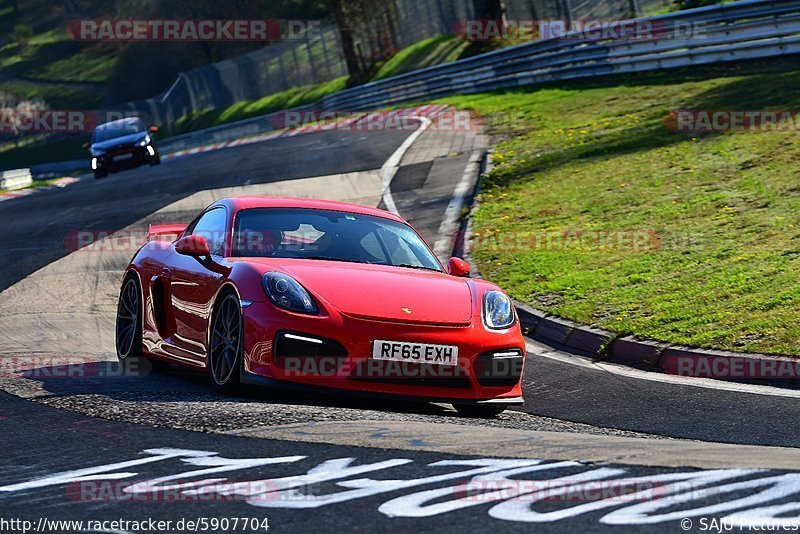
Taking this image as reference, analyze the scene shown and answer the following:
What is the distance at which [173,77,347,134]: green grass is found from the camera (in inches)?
2158

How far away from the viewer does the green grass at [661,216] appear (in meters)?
10.1

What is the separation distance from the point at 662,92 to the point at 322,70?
33.2 meters

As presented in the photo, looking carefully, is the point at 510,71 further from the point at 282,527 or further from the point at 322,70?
the point at 282,527

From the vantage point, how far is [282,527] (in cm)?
400

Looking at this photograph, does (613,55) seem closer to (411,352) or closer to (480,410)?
(480,410)

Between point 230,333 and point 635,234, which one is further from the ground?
point 230,333

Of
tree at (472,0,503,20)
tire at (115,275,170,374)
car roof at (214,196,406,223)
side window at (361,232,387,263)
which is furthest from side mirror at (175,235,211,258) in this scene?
tree at (472,0,503,20)

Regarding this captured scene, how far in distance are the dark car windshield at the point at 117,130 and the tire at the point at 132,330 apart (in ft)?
74.8

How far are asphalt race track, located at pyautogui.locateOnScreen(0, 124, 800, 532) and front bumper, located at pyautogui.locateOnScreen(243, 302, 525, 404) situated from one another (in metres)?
0.17

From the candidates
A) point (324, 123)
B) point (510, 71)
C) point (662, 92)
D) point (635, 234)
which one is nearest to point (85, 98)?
point (324, 123)

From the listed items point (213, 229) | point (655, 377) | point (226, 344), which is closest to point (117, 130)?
point (213, 229)

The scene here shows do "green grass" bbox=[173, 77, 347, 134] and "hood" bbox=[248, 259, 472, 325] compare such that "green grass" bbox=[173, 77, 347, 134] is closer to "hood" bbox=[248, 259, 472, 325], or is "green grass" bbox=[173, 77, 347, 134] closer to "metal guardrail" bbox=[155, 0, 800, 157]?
"metal guardrail" bbox=[155, 0, 800, 157]

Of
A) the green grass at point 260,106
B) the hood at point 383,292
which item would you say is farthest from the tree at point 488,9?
the hood at point 383,292

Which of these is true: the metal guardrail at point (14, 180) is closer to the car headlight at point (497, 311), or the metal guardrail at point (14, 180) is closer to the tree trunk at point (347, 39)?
the tree trunk at point (347, 39)
